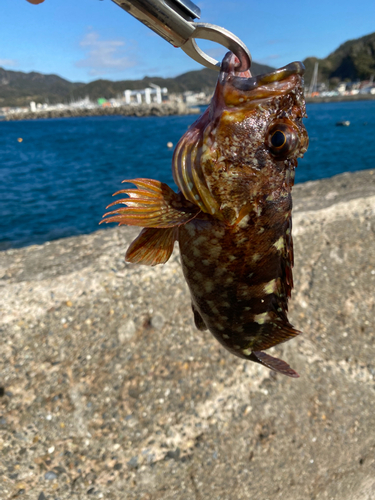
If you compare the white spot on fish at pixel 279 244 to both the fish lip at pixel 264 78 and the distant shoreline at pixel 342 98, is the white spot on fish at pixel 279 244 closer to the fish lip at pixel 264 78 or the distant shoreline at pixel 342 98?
the fish lip at pixel 264 78

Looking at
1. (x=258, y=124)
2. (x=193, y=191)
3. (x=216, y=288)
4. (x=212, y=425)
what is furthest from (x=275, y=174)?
(x=212, y=425)

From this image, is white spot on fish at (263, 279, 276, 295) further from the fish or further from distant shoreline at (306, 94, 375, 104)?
distant shoreline at (306, 94, 375, 104)

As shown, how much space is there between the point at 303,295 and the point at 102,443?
3888 mm

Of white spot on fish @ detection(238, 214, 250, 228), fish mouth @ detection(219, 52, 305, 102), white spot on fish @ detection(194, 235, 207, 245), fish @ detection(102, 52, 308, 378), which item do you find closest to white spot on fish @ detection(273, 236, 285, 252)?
fish @ detection(102, 52, 308, 378)

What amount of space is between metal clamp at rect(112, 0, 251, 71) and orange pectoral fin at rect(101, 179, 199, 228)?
63cm

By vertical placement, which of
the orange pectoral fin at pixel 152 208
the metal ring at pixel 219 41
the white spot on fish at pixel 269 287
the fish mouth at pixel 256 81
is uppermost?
the metal ring at pixel 219 41

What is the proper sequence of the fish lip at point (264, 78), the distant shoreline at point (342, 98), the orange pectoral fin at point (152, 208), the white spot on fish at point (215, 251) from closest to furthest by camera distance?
the fish lip at point (264, 78)
the orange pectoral fin at point (152, 208)
the white spot on fish at point (215, 251)
the distant shoreline at point (342, 98)

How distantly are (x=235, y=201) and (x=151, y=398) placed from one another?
352cm

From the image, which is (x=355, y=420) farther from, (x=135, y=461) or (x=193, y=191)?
(x=193, y=191)

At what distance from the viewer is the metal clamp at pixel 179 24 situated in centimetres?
127

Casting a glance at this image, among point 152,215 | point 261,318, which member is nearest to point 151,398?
point 261,318

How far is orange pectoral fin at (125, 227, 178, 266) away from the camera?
69.3 inches

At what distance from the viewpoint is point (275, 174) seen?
159 centimetres

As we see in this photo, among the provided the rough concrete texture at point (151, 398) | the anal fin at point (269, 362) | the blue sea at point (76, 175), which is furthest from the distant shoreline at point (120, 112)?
the anal fin at point (269, 362)
